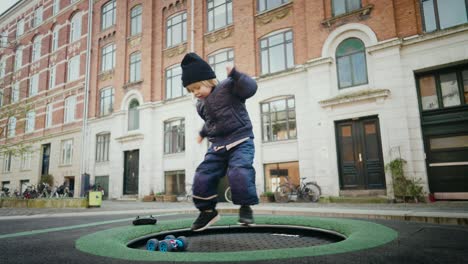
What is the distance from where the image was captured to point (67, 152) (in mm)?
24844

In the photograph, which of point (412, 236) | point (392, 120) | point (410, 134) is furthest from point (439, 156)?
point (412, 236)

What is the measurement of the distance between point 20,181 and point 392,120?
31370 mm

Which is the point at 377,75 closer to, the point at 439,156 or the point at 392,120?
the point at 392,120

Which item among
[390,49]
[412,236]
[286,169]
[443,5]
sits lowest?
[412,236]

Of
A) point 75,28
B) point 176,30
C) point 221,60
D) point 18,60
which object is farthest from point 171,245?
point 18,60

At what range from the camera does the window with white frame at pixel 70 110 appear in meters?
25.0

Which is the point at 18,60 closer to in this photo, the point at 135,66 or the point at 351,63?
the point at 135,66

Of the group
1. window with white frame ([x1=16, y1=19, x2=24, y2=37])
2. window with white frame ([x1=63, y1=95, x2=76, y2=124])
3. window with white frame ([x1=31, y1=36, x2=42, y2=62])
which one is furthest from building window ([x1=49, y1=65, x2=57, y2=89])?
window with white frame ([x1=16, y1=19, x2=24, y2=37])

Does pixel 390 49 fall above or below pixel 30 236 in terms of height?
above

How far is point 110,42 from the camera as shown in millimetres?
23375

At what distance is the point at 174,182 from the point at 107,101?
8967mm

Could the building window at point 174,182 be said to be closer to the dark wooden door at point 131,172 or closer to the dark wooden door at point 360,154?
the dark wooden door at point 131,172

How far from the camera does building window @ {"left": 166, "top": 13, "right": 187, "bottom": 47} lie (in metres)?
19.5

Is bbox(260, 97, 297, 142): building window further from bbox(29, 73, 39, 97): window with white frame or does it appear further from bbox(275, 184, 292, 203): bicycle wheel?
bbox(29, 73, 39, 97): window with white frame
